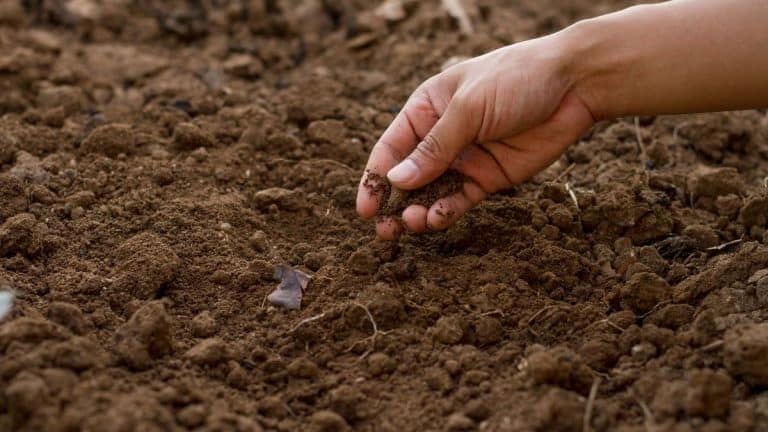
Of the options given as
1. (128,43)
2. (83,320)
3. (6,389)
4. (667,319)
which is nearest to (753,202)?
(667,319)

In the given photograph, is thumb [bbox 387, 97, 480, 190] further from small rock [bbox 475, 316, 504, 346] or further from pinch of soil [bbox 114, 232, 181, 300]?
pinch of soil [bbox 114, 232, 181, 300]

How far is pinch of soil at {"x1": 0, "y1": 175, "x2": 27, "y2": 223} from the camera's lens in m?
2.66

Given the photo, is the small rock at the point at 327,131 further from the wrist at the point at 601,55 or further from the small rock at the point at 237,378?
the small rock at the point at 237,378

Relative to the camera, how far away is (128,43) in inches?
160

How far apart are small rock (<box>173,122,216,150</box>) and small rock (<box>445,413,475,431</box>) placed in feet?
5.21

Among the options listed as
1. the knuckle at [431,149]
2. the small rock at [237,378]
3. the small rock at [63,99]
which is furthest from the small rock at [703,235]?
the small rock at [63,99]

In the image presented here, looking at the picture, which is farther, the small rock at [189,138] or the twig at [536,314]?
the small rock at [189,138]

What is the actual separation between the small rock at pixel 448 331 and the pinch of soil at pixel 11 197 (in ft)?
4.70

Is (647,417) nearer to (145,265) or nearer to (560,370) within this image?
(560,370)

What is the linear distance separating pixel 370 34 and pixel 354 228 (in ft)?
5.19

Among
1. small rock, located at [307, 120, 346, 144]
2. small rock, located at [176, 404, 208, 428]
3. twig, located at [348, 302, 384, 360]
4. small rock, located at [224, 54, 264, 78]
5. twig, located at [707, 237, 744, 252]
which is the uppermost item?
small rock, located at [224, 54, 264, 78]

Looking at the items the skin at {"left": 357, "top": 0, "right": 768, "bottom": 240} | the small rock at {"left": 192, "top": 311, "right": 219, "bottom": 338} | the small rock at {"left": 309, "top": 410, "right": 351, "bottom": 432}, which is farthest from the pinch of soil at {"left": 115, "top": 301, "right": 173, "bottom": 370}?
the skin at {"left": 357, "top": 0, "right": 768, "bottom": 240}

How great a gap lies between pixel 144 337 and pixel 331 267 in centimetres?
62

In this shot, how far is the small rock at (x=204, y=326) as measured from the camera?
7.50 feet
